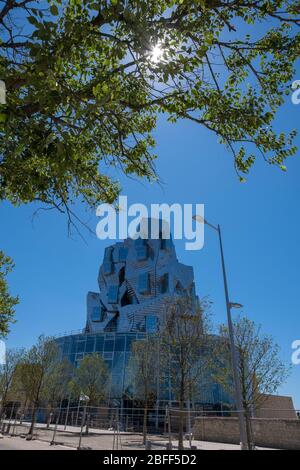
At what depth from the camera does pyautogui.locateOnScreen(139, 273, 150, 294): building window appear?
9638cm

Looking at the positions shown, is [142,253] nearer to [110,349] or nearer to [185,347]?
[110,349]

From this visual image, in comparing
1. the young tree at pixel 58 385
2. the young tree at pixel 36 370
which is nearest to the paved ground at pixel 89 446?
the young tree at pixel 36 370

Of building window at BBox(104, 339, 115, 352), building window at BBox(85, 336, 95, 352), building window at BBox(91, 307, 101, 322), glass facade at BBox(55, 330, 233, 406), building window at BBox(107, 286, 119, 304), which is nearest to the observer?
glass facade at BBox(55, 330, 233, 406)

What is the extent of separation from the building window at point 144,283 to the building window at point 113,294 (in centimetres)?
1137

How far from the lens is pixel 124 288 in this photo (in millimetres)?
104500

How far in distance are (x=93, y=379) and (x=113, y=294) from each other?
54814 millimetres

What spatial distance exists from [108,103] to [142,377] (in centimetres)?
3340

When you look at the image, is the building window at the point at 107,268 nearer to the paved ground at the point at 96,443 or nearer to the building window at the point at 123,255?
the building window at the point at 123,255

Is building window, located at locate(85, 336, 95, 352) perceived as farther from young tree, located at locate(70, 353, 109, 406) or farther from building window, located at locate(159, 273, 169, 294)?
building window, located at locate(159, 273, 169, 294)

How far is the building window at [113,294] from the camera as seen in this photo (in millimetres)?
104938

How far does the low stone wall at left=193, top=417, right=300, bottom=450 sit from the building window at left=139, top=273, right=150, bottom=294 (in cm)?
6348

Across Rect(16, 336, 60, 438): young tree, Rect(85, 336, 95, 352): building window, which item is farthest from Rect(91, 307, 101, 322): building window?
Rect(16, 336, 60, 438): young tree

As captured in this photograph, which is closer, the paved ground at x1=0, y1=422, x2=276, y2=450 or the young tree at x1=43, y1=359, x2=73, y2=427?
the paved ground at x1=0, y1=422, x2=276, y2=450
